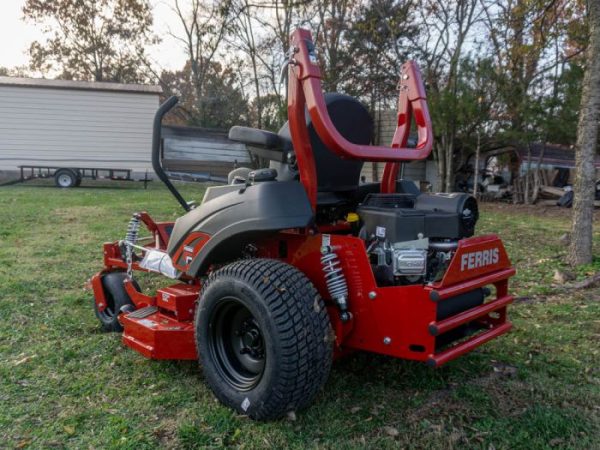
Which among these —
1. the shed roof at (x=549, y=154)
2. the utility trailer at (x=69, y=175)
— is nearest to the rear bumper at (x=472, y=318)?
the shed roof at (x=549, y=154)

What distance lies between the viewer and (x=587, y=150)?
20.2ft

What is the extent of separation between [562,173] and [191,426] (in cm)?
1701

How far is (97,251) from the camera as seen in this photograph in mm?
7285

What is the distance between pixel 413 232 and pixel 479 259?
0.43 meters

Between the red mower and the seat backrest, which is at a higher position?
the seat backrest

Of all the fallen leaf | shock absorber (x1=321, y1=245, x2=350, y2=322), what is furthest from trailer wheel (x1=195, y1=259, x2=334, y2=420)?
the fallen leaf

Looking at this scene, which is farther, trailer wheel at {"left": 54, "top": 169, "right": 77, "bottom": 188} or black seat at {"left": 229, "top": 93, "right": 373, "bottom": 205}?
trailer wheel at {"left": 54, "top": 169, "right": 77, "bottom": 188}

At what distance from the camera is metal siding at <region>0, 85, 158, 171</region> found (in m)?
18.8

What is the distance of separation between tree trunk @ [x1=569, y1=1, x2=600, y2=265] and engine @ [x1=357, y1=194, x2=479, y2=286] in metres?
4.00

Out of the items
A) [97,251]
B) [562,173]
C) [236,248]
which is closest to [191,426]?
[236,248]

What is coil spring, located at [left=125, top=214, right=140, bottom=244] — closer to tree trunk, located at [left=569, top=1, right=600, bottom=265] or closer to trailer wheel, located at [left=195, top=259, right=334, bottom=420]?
trailer wheel, located at [left=195, top=259, right=334, bottom=420]

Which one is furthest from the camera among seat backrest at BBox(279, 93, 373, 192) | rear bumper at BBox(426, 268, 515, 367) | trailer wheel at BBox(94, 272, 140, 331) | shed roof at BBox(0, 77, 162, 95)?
shed roof at BBox(0, 77, 162, 95)

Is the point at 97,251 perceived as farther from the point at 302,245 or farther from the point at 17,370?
the point at 302,245

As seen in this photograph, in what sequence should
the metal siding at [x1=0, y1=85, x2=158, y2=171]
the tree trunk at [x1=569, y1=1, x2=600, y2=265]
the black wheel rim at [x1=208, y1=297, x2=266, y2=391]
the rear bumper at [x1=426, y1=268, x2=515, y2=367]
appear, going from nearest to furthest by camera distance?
1. the rear bumper at [x1=426, y1=268, x2=515, y2=367]
2. the black wheel rim at [x1=208, y1=297, x2=266, y2=391]
3. the tree trunk at [x1=569, y1=1, x2=600, y2=265]
4. the metal siding at [x1=0, y1=85, x2=158, y2=171]
